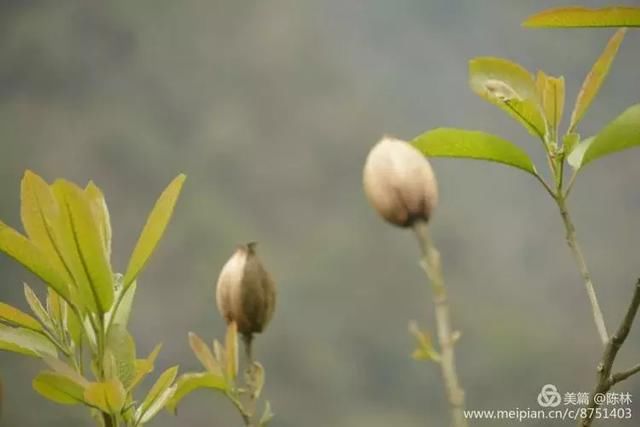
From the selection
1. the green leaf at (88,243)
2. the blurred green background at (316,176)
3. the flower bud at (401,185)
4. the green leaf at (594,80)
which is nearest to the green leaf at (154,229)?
the green leaf at (88,243)

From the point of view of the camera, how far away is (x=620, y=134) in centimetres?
43

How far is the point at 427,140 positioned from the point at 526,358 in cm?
177

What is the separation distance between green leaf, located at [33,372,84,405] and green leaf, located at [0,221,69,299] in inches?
1.6

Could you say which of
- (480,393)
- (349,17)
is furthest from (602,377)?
(349,17)

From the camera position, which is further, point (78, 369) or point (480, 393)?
point (480, 393)

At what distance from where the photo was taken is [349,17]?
2559mm

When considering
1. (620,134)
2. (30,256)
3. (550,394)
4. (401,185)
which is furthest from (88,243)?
(550,394)

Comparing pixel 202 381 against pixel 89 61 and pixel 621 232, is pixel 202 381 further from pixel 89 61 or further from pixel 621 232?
pixel 89 61

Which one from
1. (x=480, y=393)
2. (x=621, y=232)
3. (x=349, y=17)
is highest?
(x=349, y=17)

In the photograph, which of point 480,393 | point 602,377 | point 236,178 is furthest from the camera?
point 236,178

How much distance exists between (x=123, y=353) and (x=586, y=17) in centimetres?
30

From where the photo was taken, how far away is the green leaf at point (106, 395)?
1.16 ft

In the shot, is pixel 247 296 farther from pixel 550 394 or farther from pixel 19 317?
pixel 550 394

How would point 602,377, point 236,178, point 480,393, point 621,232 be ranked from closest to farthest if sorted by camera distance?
1. point 602,377
2. point 480,393
3. point 621,232
4. point 236,178
